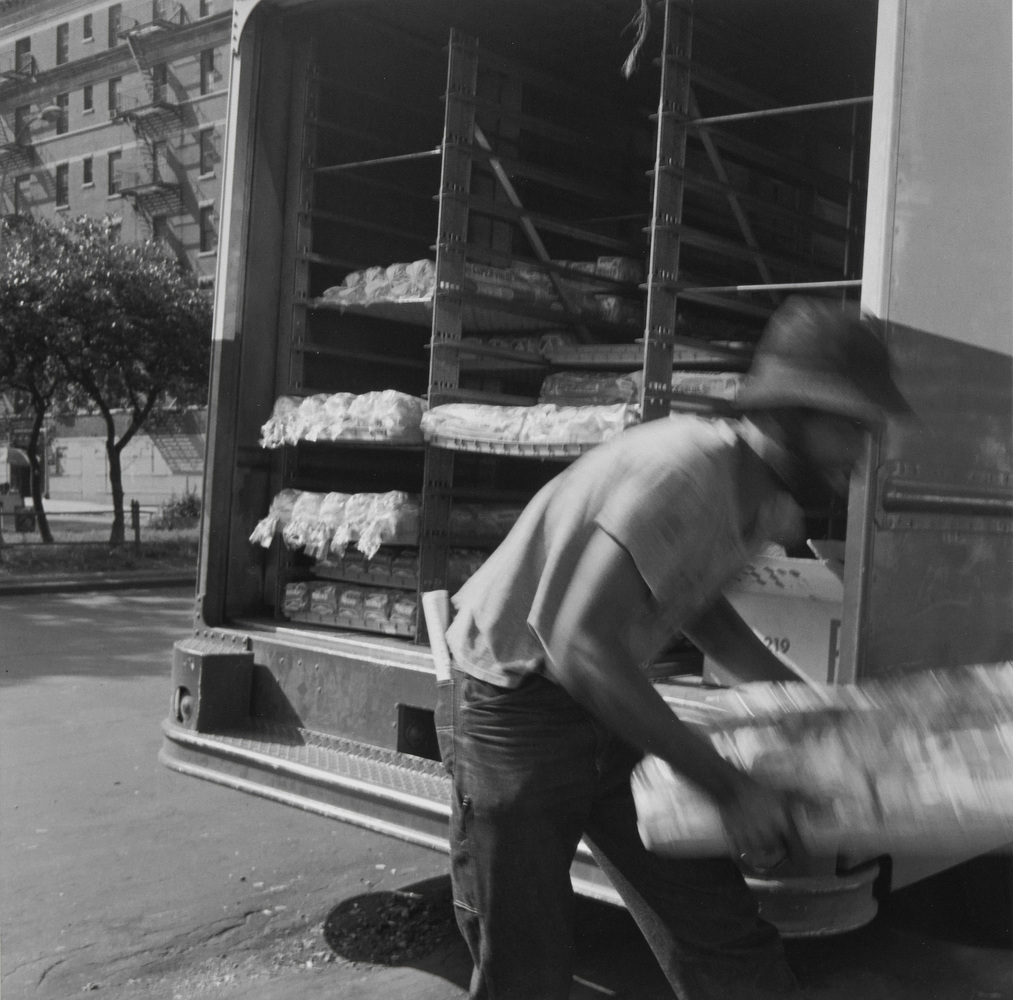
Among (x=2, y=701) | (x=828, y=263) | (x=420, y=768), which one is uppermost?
(x=828, y=263)

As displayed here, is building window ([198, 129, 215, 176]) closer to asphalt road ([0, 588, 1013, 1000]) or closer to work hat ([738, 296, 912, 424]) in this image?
asphalt road ([0, 588, 1013, 1000])

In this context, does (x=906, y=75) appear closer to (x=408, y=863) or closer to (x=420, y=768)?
(x=420, y=768)

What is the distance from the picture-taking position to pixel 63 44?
49062mm

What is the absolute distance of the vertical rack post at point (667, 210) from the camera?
4844mm

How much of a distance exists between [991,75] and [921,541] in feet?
4.17

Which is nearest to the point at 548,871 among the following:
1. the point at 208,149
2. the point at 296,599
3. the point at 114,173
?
the point at 296,599

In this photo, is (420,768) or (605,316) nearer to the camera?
(420,768)

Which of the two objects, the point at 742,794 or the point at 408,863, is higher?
the point at 742,794

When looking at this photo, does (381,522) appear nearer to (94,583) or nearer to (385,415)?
(385,415)

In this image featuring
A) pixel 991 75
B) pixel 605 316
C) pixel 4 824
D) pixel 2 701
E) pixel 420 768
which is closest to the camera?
pixel 991 75

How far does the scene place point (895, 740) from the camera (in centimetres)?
231

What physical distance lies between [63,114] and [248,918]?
5031cm

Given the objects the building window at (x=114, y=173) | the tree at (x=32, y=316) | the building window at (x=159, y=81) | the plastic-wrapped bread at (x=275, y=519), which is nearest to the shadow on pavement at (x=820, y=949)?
the plastic-wrapped bread at (x=275, y=519)

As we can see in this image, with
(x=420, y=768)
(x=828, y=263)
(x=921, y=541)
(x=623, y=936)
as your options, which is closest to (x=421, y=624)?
(x=420, y=768)
